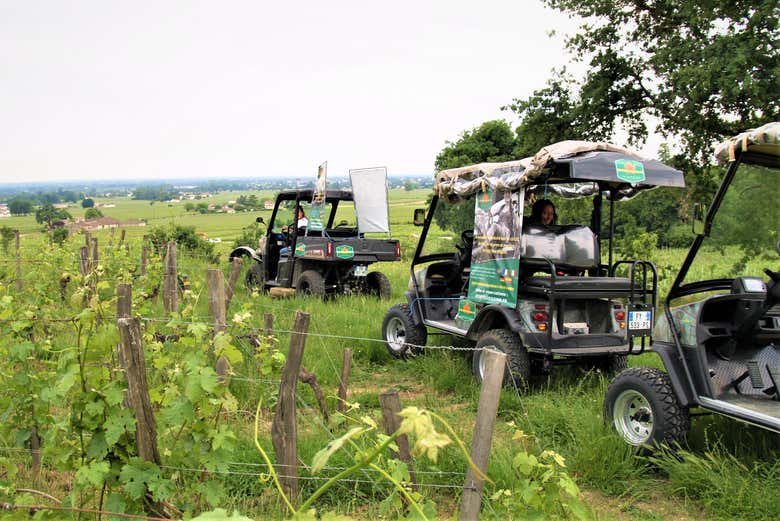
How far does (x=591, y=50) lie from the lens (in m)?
16.5

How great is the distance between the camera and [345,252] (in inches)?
497

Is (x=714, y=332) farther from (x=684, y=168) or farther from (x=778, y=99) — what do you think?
(x=684, y=168)

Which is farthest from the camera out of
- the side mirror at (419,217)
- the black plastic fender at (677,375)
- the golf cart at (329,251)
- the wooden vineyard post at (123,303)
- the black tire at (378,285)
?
the black tire at (378,285)

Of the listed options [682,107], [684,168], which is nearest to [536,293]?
[682,107]

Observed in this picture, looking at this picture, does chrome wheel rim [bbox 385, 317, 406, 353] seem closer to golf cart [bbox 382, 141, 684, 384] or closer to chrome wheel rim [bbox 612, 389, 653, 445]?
golf cart [bbox 382, 141, 684, 384]

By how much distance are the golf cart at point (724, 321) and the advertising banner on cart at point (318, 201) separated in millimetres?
8241

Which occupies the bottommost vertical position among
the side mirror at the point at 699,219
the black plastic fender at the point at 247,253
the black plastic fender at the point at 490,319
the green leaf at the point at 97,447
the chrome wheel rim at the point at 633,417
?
the chrome wheel rim at the point at 633,417

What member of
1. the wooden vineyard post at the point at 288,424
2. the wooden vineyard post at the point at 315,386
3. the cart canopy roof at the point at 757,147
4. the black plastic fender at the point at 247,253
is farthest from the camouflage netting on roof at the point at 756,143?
the black plastic fender at the point at 247,253

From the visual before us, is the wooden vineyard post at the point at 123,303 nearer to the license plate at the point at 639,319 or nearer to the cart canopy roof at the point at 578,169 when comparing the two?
the cart canopy roof at the point at 578,169

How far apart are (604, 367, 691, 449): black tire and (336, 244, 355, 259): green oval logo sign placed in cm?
755

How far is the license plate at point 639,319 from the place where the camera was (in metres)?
6.55

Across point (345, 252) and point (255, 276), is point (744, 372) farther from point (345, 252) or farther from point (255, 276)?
point (255, 276)

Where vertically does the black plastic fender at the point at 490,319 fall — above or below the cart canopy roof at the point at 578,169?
below

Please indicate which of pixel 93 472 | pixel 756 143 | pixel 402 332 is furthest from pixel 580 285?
pixel 93 472
